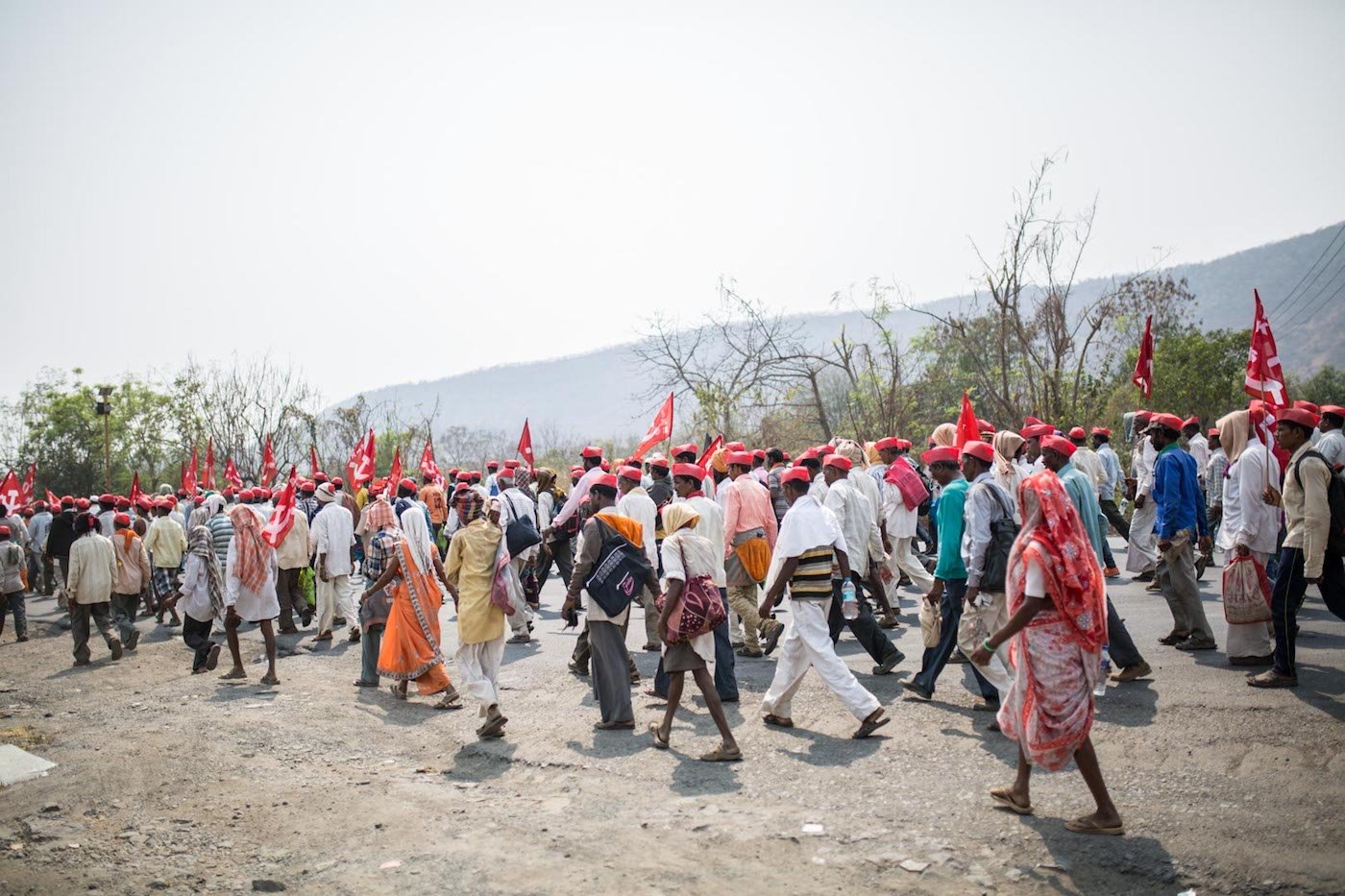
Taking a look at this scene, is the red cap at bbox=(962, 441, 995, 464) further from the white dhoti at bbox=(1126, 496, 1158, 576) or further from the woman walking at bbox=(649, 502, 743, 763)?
the white dhoti at bbox=(1126, 496, 1158, 576)

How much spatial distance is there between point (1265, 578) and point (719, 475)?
7.08 m

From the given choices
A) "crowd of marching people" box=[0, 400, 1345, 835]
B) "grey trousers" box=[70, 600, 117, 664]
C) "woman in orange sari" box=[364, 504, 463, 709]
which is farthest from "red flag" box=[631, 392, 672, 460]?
"grey trousers" box=[70, 600, 117, 664]

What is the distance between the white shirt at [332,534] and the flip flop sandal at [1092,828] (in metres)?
9.63

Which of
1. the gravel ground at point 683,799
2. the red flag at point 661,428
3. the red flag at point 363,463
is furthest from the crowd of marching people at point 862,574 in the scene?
the red flag at point 363,463

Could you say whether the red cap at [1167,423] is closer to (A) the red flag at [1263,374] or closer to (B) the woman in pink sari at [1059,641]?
(A) the red flag at [1263,374]

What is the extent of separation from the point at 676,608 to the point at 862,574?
3.27 m

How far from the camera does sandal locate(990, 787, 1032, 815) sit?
5.30 metres

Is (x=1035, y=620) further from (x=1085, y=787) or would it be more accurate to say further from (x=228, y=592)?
(x=228, y=592)

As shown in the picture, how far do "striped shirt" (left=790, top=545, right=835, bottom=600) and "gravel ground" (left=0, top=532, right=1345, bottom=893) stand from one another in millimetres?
1058

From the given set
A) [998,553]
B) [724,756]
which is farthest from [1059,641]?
[724,756]

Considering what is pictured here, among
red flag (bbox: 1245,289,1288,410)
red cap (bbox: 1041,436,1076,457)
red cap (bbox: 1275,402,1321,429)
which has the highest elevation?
red flag (bbox: 1245,289,1288,410)

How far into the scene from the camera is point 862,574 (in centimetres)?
962

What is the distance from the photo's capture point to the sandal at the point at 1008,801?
530 centimetres

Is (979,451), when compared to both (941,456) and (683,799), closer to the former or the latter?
(941,456)
